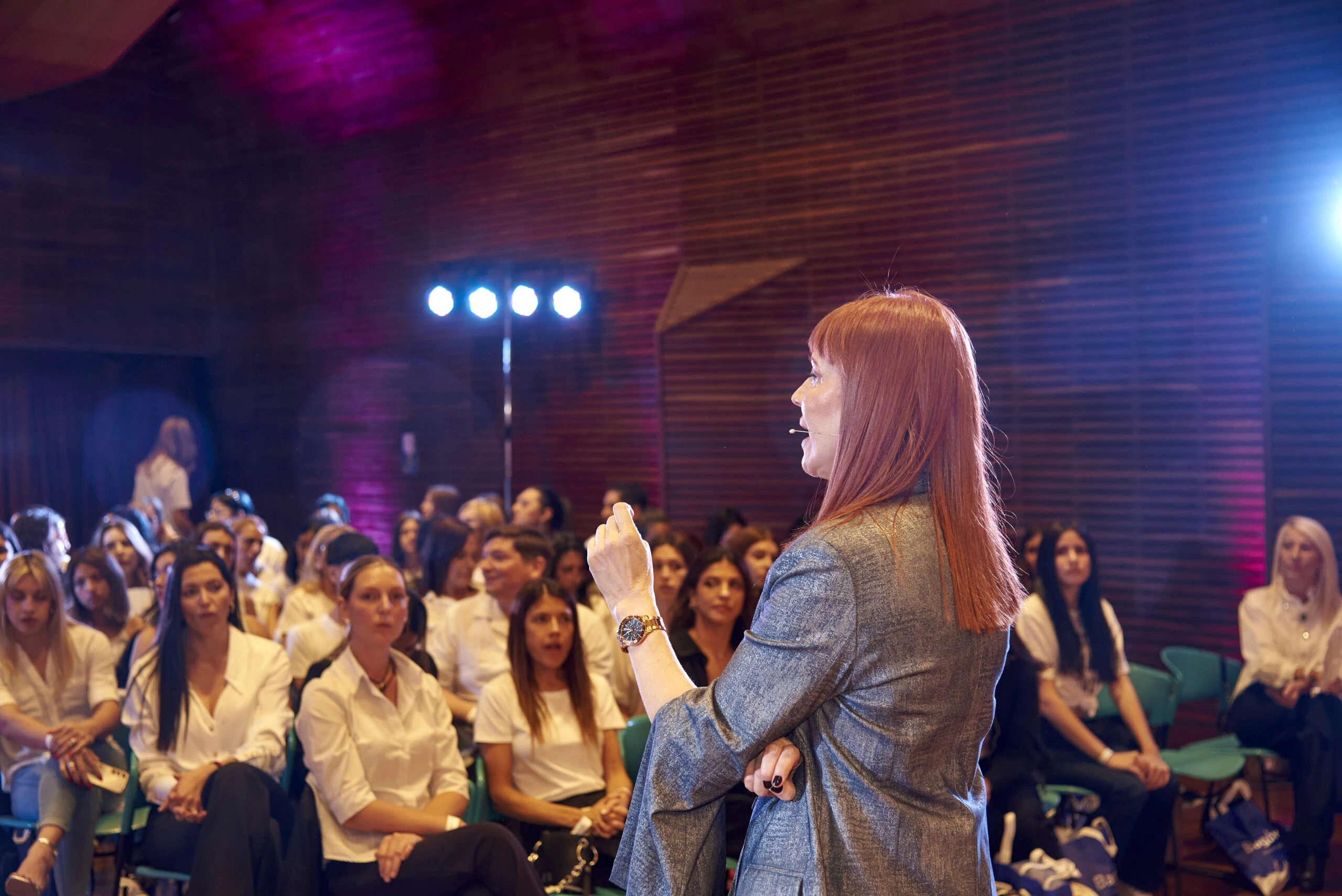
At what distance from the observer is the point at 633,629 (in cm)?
147

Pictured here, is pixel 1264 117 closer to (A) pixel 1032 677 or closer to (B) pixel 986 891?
(A) pixel 1032 677

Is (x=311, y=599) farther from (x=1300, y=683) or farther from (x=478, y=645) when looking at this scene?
(x=1300, y=683)

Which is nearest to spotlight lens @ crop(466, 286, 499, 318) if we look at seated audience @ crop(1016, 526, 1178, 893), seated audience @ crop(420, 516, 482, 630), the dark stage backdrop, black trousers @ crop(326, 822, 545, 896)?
the dark stage backdrop

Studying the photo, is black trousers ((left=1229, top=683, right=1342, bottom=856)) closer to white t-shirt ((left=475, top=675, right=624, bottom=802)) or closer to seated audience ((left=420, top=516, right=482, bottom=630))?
white t-shirt ((left=475, top=675, right=624, bottom=802))

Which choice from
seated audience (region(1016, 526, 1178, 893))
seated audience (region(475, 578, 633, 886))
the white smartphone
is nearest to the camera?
seated audience (region(475, 578, 633, 886))

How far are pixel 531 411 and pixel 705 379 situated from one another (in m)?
1.69

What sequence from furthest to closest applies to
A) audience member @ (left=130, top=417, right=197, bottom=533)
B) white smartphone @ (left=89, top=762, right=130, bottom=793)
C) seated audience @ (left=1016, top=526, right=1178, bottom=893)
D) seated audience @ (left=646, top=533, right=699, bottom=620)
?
audience member @ (left=130, top=417, right=197, bottom=533) → seated audience @ (left=646, top=533, right=699, bottom=620) → seated audience @ (left=1016, top=526, right=1178, bottom=893) → white smartphone @ (left=89, top=762, right=130, bottom=793)

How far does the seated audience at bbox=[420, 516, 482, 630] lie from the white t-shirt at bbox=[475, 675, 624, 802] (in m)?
1.89

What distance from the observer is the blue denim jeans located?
11.8ft

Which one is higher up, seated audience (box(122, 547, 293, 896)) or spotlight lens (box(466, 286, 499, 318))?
spotlight lens (box(466, 286, 499, 318))

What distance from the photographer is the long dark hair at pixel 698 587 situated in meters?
3.94

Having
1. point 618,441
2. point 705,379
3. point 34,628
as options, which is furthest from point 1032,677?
point 618,441

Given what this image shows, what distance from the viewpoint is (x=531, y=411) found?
8523mm

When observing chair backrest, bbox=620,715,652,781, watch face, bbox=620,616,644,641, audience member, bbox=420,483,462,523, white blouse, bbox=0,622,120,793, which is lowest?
chair backrest, bbox=620,715,652,781
